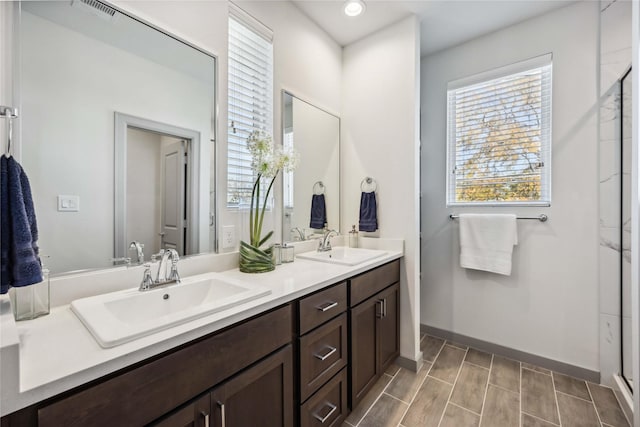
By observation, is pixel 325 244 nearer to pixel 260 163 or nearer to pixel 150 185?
pixel 260 163

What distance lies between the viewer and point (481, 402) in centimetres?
167

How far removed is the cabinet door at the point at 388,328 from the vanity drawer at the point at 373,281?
54 mm

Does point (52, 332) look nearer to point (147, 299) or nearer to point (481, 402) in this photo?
point (147, 299)

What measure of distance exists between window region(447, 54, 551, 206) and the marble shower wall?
287 millimetres

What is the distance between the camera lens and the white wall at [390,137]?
6.64 ft

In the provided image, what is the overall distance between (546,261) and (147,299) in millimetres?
2499

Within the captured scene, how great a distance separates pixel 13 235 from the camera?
708 millimetres

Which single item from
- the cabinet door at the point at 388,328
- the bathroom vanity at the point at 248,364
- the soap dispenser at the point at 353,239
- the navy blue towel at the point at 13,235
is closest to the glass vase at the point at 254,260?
the bathroom vanity at the point at 248,364

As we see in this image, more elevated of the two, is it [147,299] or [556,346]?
[147,299]

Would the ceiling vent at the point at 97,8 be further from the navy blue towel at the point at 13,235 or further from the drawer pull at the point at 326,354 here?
the drawer pull at the point at 326,354

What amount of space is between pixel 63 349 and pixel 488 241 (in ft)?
7.98

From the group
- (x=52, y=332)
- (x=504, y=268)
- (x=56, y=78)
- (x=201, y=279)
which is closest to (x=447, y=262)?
(x=504, y=268)

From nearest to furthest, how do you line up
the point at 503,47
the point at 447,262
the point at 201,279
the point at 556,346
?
the point at 201,279 → the point at 556,346 → the point at 503,47 → the point at 447,262

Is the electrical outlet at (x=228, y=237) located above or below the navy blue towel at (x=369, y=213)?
below
